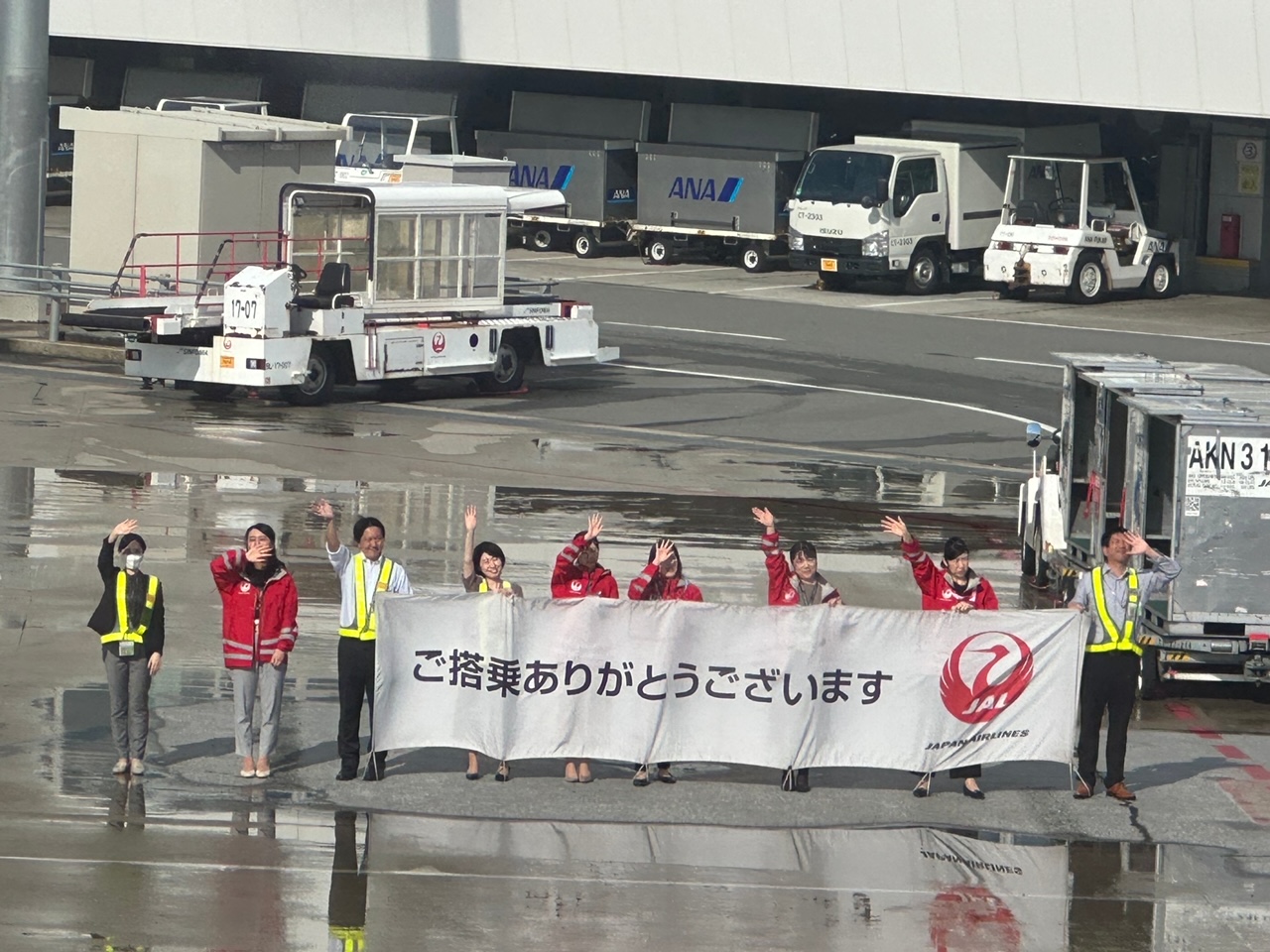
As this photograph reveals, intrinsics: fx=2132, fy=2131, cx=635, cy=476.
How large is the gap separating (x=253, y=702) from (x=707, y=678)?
8.81ft

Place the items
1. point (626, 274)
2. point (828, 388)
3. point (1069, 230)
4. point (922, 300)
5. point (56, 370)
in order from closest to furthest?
point (56, 370)
point (828, 388)
point (1069, 230)
point (922, 300)
point (626, 274)

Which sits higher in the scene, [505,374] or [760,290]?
[760,290]

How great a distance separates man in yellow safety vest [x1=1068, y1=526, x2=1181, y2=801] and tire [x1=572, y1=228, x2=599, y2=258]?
3636 centimetres

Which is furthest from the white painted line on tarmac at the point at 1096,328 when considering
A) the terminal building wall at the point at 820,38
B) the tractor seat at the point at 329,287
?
the tractor seat at the point at 329,287

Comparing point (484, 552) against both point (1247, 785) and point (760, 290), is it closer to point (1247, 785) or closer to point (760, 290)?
point (1247, 785)

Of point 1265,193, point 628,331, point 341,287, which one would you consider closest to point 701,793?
point 341,287

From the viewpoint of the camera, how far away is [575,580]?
13.0m

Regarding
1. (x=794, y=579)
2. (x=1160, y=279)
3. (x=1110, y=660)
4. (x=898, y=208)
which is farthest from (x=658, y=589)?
(x=1160, y=279)

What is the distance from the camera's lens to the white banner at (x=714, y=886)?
33.1 ft

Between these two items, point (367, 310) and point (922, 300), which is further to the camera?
point (922, 300)

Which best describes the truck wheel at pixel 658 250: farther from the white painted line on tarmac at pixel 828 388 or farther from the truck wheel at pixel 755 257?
the white painted line on tarmac at pixel 828 388

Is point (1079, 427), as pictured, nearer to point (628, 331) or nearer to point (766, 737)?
point (766, 737)

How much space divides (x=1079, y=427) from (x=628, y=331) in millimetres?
19259

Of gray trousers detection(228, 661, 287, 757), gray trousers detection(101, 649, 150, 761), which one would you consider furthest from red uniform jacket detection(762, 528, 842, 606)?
gray trousers detection(101, 649, 150, 761)
